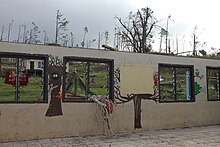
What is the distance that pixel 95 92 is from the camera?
7.75m

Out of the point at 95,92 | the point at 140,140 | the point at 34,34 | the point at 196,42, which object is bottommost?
the point at 140,140

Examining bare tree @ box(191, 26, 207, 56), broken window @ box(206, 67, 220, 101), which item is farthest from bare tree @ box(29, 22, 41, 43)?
bare tree @ box(191, 26, 207, 56)

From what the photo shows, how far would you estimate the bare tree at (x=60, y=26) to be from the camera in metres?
16.3

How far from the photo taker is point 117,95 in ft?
25.8

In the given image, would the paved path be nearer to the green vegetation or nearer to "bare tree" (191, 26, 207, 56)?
the green vegetation

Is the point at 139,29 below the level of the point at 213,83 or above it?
above

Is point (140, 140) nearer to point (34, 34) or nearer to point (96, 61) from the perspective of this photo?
point (96, 61)

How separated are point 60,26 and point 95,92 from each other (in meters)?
9.92

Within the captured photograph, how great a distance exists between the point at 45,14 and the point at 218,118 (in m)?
11.1

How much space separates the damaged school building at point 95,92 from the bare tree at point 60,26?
9227mm

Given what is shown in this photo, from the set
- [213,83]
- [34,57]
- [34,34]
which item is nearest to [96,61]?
[34,57]

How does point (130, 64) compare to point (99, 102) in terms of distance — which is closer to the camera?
point (99, 102)

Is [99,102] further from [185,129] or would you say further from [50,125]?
[185,129]

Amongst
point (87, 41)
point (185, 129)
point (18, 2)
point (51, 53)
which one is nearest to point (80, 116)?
point (51, 53)
